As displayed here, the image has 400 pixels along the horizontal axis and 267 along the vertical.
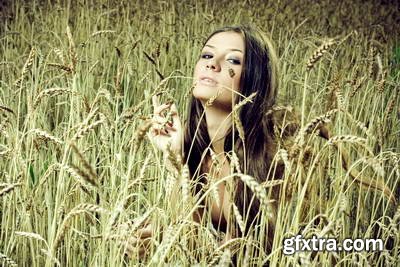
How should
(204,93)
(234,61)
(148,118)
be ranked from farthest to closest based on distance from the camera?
(234,61)
(204,93)
(148,118)

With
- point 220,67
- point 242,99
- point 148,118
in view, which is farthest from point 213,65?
point 148,118

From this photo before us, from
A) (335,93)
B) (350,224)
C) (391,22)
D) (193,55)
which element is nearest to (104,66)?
(193,55)

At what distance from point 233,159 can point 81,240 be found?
458 mm

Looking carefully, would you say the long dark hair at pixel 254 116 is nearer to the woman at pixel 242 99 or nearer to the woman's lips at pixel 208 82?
the woman at pixel 242 99

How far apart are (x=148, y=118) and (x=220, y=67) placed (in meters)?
0.39

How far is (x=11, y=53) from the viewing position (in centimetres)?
258

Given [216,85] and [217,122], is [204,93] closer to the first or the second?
[216,85]

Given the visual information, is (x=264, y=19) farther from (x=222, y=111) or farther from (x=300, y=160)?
(x=300, y=160)

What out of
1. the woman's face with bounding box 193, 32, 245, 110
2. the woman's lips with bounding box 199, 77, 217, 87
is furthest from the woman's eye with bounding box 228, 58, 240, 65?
the woman's lips with bounding box 199, 77, 217, 87

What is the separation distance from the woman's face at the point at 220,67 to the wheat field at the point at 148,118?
11 cm

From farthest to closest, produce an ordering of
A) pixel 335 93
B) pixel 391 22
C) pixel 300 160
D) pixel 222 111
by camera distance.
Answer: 1. pixel 391 22
2. pixel 222 111
3. pixel 335 93
4. pixel 300 160

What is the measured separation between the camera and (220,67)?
5.06 ft

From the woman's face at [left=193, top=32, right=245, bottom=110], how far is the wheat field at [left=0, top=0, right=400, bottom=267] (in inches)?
4.3

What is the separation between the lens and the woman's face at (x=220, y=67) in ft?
4.86
